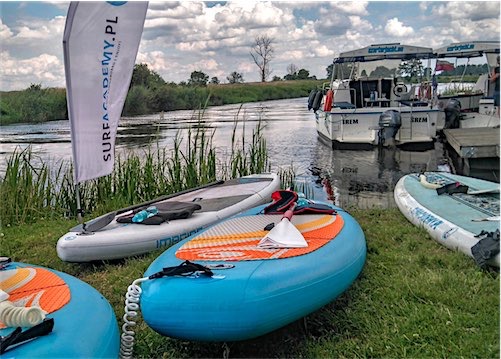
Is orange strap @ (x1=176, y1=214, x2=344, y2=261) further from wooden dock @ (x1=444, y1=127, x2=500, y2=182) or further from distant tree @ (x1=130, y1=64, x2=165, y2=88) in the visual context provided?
distant tree @ (x1=130, y1=64, x2=165, y2=88)

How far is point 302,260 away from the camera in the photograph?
2.83 m

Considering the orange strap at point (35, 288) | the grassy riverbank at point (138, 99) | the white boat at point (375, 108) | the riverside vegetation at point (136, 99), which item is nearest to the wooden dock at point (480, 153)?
the white boat at point (375, 108)

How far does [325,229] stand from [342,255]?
411 mm

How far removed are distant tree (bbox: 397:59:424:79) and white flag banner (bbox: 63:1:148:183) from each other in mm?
10496

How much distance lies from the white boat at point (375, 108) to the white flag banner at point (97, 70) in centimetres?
876

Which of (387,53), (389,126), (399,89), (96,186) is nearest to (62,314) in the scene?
(96,186)

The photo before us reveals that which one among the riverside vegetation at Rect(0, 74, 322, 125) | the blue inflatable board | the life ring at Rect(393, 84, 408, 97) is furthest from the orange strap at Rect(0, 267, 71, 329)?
the life ring at Rect(393, 84, 408, 97)

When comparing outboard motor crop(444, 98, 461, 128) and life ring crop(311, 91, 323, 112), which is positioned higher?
life ring crop(311, 91, 323, 112)

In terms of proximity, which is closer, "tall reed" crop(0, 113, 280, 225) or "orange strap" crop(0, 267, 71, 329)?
"orange strap" crop(0, 267, 71, 329)

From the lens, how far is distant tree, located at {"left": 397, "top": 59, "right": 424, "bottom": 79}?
13.0 meters

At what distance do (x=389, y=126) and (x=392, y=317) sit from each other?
9.40 meters

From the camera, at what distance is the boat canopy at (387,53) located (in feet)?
40.7

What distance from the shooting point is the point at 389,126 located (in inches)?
457

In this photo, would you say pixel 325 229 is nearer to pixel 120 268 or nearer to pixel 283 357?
pixel 283 357
